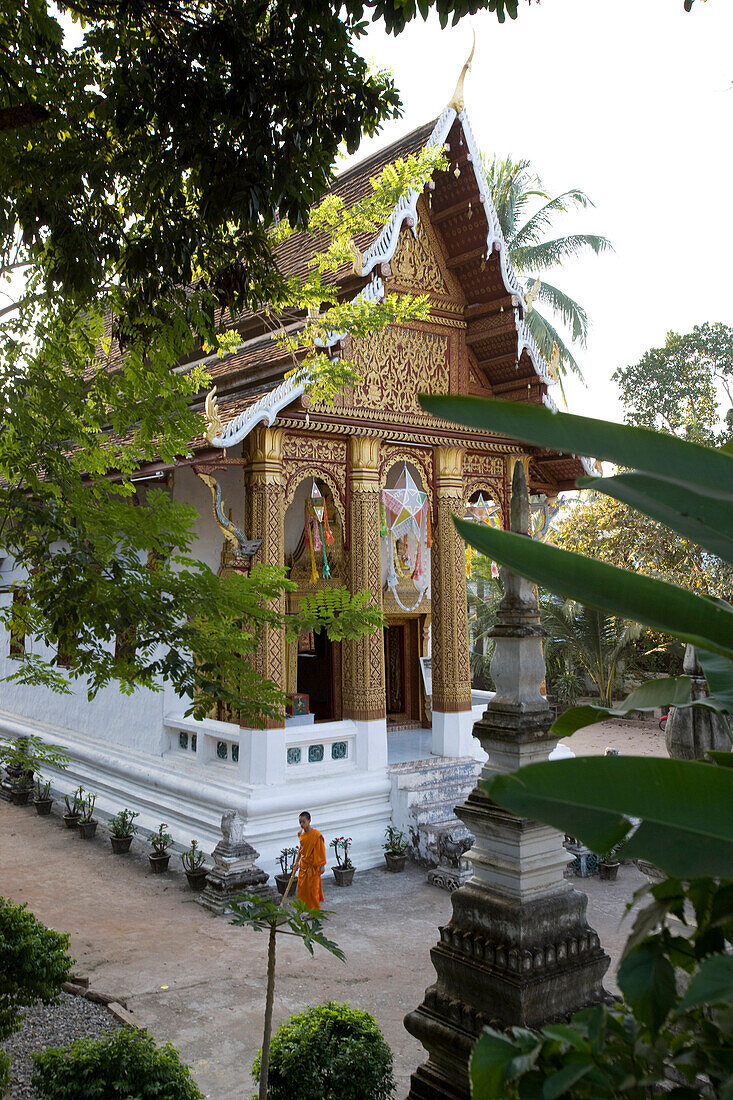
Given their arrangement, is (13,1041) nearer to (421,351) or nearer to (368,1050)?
(368,1050)

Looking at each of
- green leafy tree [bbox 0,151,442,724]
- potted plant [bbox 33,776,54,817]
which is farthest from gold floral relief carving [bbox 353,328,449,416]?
potted plant [bbox 33,776,54,817]

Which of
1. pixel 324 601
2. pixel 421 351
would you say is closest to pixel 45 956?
pixel 324 601

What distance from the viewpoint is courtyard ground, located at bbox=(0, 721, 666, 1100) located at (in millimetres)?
5711

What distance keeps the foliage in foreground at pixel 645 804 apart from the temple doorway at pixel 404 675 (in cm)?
1142

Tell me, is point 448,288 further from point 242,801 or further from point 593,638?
point 593,638

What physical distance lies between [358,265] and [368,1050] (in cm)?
725

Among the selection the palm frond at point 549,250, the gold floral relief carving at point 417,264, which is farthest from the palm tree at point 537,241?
the gold floral relief carving at point 417,264

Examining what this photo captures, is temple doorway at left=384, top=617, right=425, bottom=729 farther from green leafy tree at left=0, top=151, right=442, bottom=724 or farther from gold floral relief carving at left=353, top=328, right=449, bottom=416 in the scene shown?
green leafy tree at left=0, top=151, right=442, bottom=724

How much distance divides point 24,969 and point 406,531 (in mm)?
6839

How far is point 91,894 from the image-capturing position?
853 cm

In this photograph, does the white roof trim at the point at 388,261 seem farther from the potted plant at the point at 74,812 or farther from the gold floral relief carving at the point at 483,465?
the potted plant at the point at 74,812

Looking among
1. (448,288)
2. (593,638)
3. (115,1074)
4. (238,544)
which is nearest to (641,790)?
(115,1074)

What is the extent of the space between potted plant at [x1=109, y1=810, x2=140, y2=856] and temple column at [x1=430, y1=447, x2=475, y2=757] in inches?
146

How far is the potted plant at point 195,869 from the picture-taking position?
8484 mm
